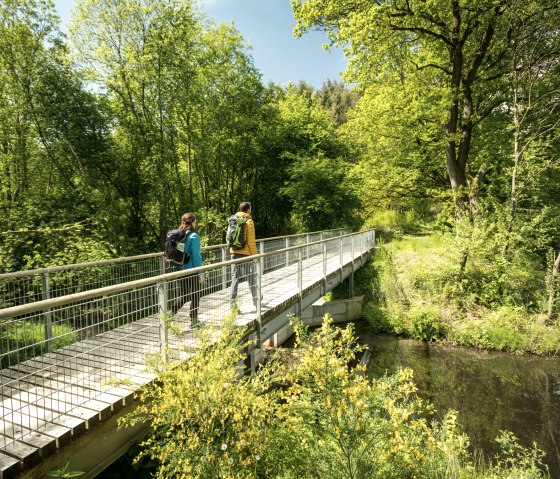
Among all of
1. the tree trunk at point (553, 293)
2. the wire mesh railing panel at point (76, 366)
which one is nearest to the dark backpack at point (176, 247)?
the wire mesh railing panel at point (76, 366)

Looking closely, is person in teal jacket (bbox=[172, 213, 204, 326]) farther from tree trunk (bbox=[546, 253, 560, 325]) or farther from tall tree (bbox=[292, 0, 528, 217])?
tree trunk (bbox=[546, 253, 560, 325])

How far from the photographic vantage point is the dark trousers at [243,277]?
5389 mm

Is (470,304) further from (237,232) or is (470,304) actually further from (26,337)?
(26,337)

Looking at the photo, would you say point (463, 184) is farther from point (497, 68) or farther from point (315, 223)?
point (315, 223)

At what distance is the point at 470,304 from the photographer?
1150cm

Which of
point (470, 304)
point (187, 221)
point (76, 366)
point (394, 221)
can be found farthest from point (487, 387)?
point (394, 221)

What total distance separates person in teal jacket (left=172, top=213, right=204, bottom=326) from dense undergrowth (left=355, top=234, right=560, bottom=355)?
869cm

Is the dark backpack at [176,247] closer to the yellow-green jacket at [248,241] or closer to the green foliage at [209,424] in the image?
the yellow-green jacket at [248,241]

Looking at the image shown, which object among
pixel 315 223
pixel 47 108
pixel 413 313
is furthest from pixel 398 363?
pixel 47 108

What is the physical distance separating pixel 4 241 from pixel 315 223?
14.3m

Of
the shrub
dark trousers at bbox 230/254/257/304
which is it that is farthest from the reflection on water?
dark trousers at bbox 230/254/257/304

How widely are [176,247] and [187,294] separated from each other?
970 millimetres

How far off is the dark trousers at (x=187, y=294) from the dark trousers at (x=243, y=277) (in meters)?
0.73

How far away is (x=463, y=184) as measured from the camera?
1402cm
